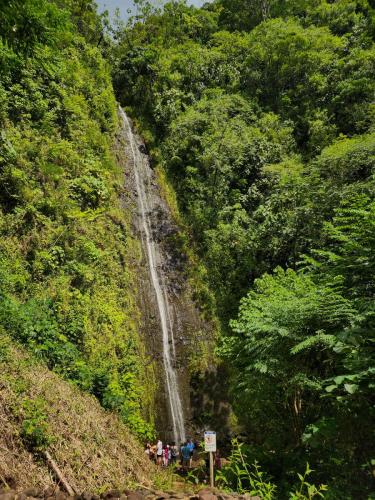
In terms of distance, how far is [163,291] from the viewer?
1476 cm

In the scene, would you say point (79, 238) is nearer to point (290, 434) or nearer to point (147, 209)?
point (147, 209)

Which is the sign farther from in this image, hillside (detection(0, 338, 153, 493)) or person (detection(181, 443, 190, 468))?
person (detection(181, 443, 190, 468))

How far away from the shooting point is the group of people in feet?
31.7

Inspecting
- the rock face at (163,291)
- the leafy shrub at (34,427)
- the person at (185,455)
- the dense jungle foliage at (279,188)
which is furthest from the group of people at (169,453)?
the leafy shrub at (34,427)

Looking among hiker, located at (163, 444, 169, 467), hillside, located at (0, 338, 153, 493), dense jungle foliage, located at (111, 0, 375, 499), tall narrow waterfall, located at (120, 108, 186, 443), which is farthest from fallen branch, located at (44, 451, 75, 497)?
tall narrow waterfall, located at (120, 108, 186, 443)

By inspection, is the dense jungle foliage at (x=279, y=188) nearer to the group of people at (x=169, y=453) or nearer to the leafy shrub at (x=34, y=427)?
the group of people at (x=169, y=453)

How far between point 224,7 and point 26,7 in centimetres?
3344

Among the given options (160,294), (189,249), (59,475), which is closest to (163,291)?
(160,294)

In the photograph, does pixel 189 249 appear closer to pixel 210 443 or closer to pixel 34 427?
pixel 210 443

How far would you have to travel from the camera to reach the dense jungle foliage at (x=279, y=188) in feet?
12.9

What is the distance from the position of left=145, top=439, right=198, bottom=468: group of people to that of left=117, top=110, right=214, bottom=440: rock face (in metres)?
0.74

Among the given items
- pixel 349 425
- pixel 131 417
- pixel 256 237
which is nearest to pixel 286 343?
pixel 349 425

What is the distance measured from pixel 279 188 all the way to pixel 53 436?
13.2 m

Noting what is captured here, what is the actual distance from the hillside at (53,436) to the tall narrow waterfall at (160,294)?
470cm
